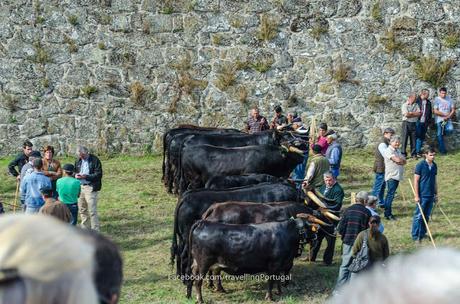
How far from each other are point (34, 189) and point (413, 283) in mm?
10985

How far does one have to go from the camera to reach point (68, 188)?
12195 mm

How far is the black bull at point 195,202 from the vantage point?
11594 mm

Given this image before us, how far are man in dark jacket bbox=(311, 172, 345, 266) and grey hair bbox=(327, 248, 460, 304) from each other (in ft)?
33.7

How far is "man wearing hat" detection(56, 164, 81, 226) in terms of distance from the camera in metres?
12.2

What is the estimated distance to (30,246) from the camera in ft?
5.00

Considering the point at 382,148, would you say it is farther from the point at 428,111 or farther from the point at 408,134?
the point at 428,111

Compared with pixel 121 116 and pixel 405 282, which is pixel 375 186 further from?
pixel 405 282

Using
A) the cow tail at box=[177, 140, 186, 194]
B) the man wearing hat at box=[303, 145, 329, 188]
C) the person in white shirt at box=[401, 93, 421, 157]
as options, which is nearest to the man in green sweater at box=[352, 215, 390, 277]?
the man wearing hat at box=[303, 145, 329, 188]

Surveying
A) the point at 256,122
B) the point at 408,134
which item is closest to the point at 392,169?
the point at 256,122

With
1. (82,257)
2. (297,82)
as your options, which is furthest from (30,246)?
(297,82)

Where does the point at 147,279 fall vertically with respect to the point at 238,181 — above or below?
below

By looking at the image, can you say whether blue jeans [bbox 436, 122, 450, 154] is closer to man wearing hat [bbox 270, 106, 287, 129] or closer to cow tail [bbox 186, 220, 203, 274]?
man wearing hat [bbox 270, 106, 287, 129]

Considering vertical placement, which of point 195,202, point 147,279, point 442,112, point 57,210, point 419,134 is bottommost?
point 147,279

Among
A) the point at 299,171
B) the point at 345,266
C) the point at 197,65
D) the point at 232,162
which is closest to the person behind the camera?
the point at 345,266
